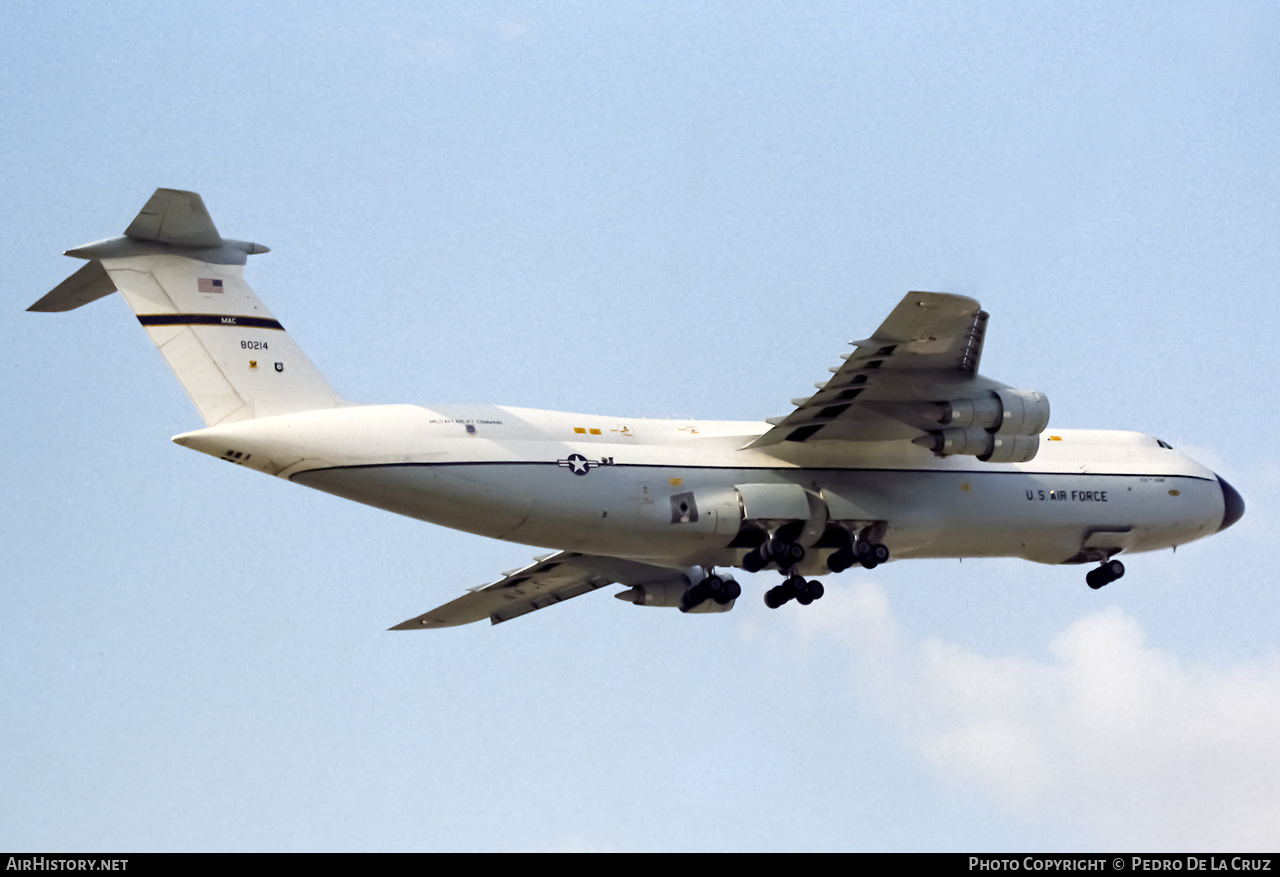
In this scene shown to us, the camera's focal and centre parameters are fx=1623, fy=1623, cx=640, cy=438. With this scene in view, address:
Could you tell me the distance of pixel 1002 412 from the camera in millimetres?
20500

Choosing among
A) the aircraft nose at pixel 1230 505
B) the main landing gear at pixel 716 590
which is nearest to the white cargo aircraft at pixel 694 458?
the main landing gear at pixel 716 590

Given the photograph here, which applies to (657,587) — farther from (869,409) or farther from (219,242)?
(219,242)

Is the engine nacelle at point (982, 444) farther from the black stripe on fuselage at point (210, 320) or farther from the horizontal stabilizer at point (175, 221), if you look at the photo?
the horizontal stabilizer at point (175, 221)

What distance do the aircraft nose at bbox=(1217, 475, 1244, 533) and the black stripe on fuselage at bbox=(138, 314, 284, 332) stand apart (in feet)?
47.7

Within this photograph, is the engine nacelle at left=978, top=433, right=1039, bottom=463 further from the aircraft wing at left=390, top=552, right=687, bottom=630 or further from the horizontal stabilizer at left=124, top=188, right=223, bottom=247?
the horizontal stabilizer at left=124, top=188, right=223, bottom=247

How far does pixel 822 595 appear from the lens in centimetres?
2198

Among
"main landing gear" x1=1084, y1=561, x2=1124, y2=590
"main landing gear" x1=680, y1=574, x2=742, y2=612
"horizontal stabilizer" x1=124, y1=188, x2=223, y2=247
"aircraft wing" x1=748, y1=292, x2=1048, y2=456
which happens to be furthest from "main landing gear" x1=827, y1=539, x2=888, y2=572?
"horizontal stabilizer" x1=124, y1=188, x2=223, y2=247

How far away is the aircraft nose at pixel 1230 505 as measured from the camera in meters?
25.0

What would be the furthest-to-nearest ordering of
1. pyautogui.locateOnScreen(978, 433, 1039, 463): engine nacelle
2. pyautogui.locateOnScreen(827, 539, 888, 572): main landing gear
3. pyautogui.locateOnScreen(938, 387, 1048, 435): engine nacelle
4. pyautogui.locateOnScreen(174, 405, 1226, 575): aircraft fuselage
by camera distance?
pyautogui.locateOnScreen(827, 539, 888, 572): main landing gear < pyautogui.locateOnScreen(978, 433, 1039, 463): engine nacelle < pyautogui.locateOnScreen(938, 387, 1048, 435): engine nacelle < pyautogui.locateOnScreen(174, 405, 1226, 575): aircraft fuselage

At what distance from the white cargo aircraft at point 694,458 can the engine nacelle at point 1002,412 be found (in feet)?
0.09

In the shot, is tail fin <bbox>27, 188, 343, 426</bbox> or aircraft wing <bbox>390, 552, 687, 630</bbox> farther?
aircraft wing <bbox>390, 552, 687, 630</bbox>

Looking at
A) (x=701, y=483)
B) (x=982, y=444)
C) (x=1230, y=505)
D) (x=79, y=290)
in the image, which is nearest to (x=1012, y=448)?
(x=982, y=444)

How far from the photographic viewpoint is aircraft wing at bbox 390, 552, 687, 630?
2409 cm
